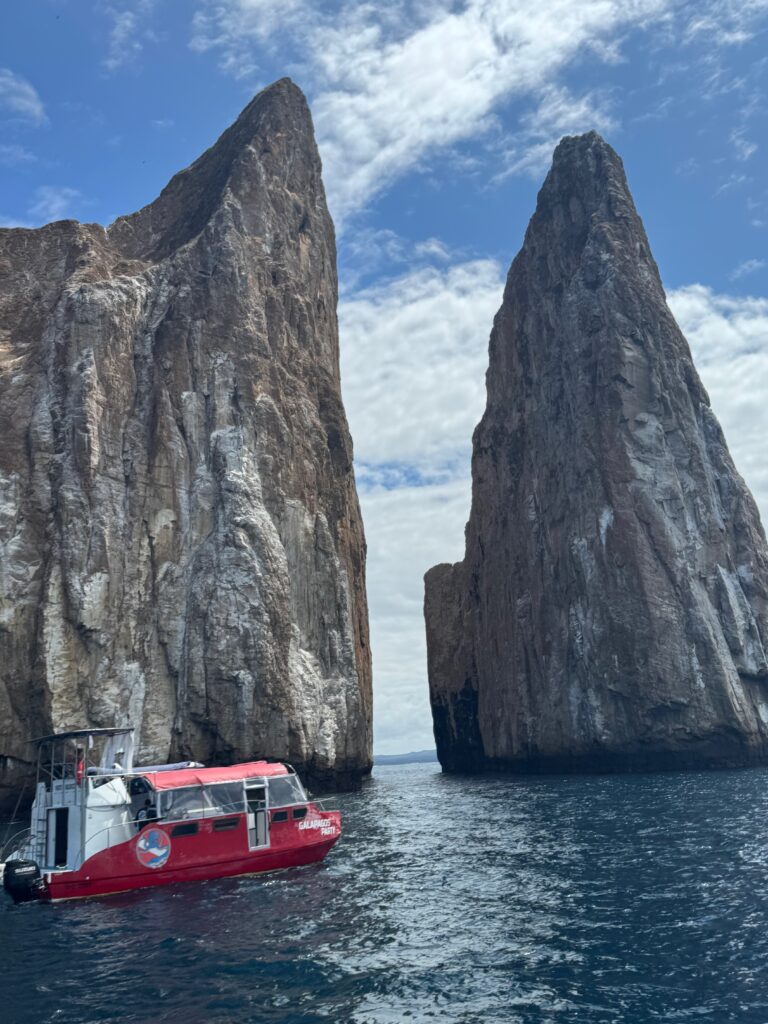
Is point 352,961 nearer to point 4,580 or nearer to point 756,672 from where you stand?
point 4,580

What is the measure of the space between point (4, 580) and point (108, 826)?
27613 mm

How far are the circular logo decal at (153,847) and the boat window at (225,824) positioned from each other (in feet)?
5.72

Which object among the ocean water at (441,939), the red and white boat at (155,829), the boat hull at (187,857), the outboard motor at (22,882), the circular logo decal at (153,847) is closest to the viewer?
the ocean water at (441,939)

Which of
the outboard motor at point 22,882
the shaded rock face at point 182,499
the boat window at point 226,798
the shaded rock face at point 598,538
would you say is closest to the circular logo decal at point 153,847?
the boat window at point 226,798

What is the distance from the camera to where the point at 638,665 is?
67125 millimetres

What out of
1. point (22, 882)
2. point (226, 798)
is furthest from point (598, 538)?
point (22, 882)

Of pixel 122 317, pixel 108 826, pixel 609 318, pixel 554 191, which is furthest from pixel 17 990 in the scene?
pixel 554 191

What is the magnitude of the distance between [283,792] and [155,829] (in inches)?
201

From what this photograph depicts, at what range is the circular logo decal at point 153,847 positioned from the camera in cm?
Result: 2891

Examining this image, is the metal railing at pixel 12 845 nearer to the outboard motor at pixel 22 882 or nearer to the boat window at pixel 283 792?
the outboard motor at pixel 22 882

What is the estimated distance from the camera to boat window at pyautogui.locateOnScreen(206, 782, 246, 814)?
30.7 meters

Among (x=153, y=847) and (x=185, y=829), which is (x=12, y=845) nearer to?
(x=153, y=847)

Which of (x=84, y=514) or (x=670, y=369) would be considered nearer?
(x=84, y=514)

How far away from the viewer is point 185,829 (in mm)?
29750
